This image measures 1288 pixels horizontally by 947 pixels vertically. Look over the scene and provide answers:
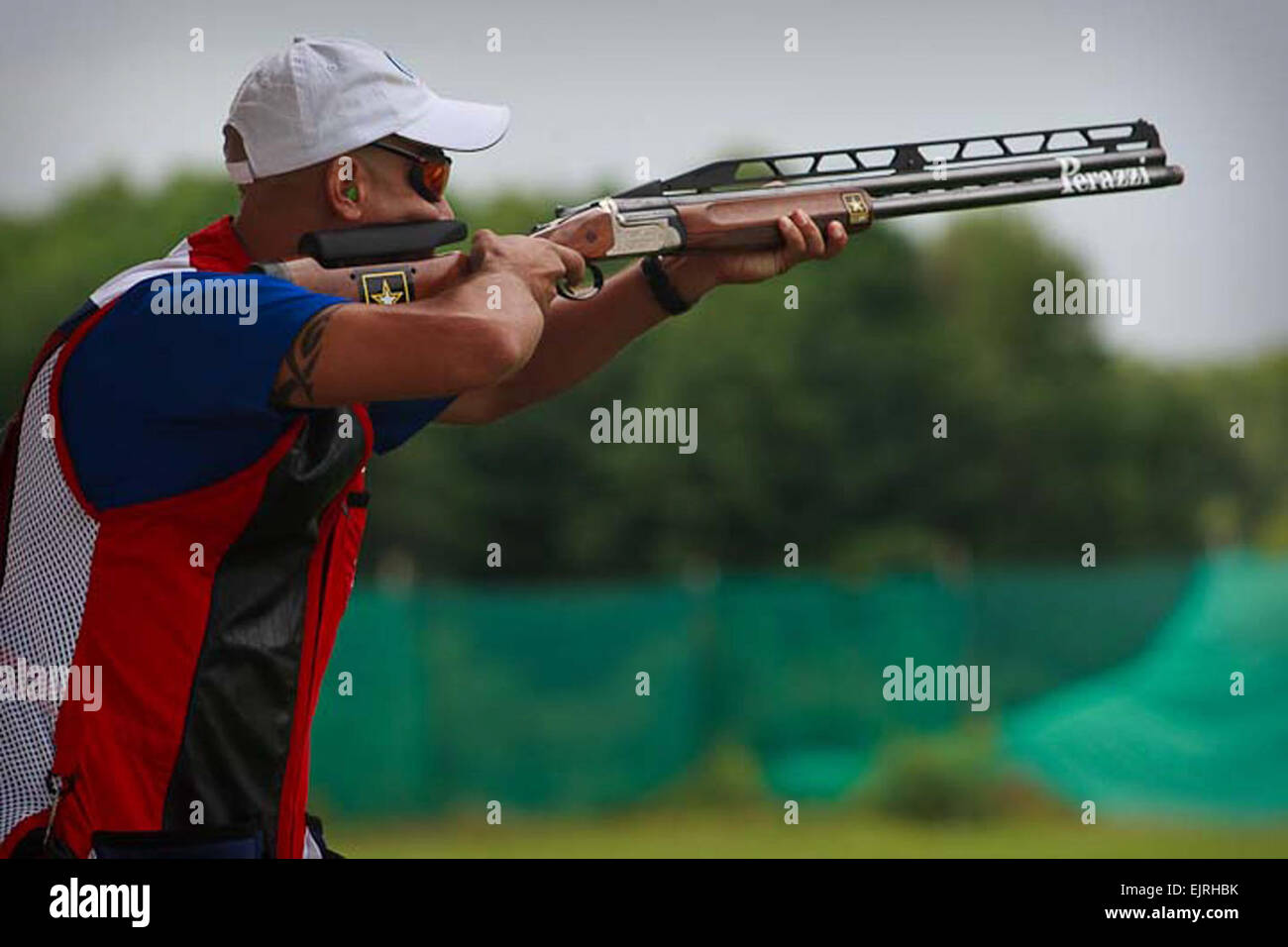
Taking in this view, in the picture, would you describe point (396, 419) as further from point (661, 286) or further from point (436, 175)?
point (661, 286)

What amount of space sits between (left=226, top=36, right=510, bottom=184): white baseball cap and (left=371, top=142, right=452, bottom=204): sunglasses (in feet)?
0.19

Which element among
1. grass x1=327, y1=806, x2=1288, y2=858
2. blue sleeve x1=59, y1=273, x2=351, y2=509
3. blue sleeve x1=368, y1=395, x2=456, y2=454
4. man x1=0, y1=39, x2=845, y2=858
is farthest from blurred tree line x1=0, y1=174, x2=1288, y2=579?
blue sleeve x1=59, y1=273, x2=351, y2=509

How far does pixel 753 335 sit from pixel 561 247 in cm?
3117

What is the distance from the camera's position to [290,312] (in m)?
3.87

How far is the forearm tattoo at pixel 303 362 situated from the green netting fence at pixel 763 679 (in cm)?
1280

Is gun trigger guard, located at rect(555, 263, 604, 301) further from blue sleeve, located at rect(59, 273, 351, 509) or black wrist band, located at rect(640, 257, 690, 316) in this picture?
blue sleeve, located at rect(59, 273, 351, 509)

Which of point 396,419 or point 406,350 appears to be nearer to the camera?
point 406,350

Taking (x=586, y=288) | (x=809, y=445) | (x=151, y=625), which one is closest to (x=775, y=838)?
(x=586, y=288)

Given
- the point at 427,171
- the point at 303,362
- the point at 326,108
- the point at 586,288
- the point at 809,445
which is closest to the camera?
the point at 303,362

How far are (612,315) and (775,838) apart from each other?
1293cm

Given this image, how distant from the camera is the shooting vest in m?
Answer: 4.00

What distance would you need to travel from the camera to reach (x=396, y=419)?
4754 mm
